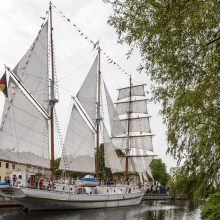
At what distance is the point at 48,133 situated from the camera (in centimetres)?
4653

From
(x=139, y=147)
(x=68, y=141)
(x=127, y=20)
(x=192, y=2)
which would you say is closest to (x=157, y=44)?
(x=127, y=20)

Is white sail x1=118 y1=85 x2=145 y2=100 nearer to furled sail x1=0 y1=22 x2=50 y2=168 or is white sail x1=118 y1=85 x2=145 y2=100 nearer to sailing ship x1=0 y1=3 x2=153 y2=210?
sailing ship x1=0 y1=3 x2=153 y2=210

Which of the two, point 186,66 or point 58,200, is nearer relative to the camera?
point 186,66

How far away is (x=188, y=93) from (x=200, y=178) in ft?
10.8

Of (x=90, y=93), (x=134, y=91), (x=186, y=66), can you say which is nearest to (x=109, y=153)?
(x=90, y=93)

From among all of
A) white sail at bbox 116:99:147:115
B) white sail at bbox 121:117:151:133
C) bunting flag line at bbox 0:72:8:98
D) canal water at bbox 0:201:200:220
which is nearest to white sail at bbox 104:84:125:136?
white sail at bbox 121:117:151:133

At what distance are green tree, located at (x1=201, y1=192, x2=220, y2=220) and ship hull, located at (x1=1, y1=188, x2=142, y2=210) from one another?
91.7 ft

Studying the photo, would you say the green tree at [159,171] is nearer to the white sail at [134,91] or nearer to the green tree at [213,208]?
the white sail at [134,91]

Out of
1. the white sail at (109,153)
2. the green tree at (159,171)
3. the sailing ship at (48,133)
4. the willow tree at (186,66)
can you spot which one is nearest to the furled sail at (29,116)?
the sailing ship at (48,133)

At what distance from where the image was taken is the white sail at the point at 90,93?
6006 cm

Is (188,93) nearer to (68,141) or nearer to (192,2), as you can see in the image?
(192,2)

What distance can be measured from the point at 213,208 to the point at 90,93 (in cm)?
4631

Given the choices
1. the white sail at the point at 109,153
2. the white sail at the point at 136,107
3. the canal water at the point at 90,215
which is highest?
the white sail at the point at 136,107

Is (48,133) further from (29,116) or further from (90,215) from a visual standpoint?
(90,215)
